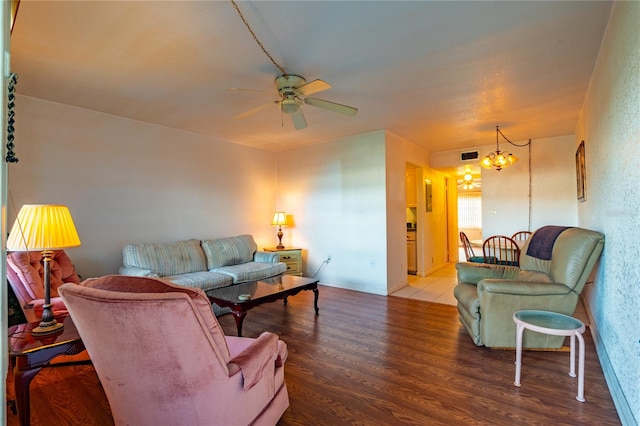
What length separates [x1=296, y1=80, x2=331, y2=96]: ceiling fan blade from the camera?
92.6 inches

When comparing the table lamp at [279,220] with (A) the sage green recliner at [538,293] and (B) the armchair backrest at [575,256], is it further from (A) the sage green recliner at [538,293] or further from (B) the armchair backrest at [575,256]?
(B) the armchair backrest at [575,256]

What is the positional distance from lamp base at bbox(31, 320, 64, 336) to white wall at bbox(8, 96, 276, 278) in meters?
1.39

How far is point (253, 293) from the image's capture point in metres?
3.21

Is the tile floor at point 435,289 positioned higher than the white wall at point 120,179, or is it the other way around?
the white wall at point 120,179

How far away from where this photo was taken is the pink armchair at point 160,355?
120cm

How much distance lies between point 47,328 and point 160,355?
3.50 feet

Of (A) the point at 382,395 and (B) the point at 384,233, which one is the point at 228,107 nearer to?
(B) the point at 384,233

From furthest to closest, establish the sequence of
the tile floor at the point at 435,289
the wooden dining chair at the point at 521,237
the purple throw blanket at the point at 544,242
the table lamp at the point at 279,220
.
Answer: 1. the table lamp at the point at 279,220
2. the wooden dining chair at the point at 521,237
3. the tile floor at the point at 435,289
4. the purple throw blanket at the point at 544,242

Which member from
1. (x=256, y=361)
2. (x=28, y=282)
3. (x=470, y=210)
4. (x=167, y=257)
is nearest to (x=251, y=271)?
(x=167, y=257)

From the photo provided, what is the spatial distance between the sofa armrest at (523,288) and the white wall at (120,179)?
3865 millimetres

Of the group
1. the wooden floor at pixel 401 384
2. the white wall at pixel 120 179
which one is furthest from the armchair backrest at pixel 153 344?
the white wall at pixel 120 179

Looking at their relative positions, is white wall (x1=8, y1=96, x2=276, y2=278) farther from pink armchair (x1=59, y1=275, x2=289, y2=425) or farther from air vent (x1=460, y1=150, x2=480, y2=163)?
air vent (x1=460, y1=150, x2=480, y2=163)

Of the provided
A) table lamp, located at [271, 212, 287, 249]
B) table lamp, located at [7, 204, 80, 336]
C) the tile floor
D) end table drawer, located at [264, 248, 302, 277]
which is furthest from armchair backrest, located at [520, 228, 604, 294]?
→ table lamp, located at [271, 212, 287, 249]

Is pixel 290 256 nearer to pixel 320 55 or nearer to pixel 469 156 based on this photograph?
pixel 320 55
